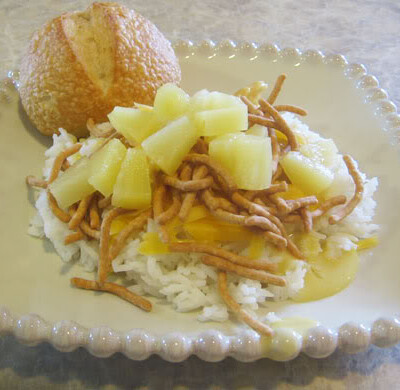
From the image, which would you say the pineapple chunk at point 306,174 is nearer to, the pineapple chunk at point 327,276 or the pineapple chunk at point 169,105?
the pineapple chunk at point 327,276

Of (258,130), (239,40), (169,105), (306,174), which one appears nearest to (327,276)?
(306,174)

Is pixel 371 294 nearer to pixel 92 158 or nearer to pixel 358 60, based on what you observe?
pixel 92 158

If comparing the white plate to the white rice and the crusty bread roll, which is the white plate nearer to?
the white rice

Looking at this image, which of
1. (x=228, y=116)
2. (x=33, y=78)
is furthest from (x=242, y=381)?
(x=33, y=78)

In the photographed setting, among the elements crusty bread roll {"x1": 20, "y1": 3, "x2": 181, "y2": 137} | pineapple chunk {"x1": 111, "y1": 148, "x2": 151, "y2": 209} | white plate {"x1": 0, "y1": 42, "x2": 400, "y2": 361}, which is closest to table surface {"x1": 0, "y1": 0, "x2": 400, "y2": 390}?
white plate {"x1": 0, "y1": 42, "x2": 400, "y2": 361}

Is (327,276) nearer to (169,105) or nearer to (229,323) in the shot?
(229,323)

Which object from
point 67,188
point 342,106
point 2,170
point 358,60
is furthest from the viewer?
point 358,60
